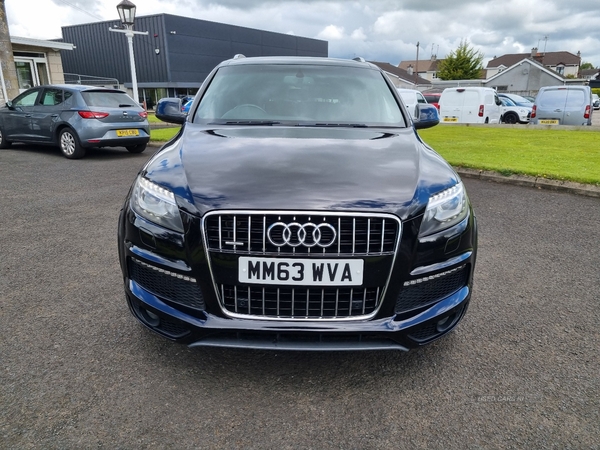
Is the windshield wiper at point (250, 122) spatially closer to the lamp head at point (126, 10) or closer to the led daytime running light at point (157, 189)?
the led daytime running light at point (157, 189)

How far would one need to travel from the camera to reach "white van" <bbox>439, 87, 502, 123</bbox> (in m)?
18.8

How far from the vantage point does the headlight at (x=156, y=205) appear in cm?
208

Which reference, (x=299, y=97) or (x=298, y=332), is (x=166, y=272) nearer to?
(x=298, y=332)

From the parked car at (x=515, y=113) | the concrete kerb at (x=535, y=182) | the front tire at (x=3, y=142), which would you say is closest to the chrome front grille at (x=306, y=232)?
the concrete kerb at (x=535, y=182)

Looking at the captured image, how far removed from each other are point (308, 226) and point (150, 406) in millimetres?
1139

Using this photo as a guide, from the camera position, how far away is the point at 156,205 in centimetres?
215

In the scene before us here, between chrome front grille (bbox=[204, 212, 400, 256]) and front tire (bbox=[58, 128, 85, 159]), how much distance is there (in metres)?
8.69

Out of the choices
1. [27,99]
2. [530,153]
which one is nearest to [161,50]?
[27,99]

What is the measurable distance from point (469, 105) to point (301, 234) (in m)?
19.2

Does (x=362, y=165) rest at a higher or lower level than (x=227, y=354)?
higher

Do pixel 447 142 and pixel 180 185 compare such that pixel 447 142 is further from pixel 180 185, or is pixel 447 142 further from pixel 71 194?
pixel 180 185

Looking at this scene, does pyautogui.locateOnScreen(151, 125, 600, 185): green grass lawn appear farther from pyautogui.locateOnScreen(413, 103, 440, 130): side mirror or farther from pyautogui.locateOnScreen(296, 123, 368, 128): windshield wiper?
pyautogui.locateOnScreen(296, 123, 368, 128): windshield wiper

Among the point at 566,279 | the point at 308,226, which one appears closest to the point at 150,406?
the point at 308,226

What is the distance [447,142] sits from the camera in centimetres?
1160
